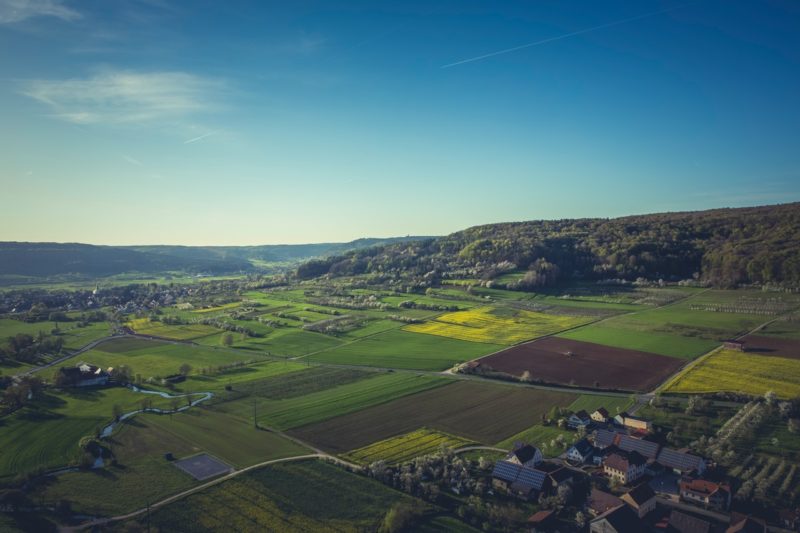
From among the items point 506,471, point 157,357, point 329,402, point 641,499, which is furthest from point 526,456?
point 157,357

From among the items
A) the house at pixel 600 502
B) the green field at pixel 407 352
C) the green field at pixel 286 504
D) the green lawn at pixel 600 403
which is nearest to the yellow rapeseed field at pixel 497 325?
the green field at pixel 407 352

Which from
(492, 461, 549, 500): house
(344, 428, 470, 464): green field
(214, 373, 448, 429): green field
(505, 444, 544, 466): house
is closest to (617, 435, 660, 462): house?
(505, 444, 544, 466): house

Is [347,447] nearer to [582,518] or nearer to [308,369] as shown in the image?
[582,518]

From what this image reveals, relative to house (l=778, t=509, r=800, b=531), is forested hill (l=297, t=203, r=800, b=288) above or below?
above

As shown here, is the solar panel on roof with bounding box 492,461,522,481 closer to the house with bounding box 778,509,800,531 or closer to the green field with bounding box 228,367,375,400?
the house with bounding box 778,509,800,531

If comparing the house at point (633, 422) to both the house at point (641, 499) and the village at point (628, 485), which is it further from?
the house at point (641, 499)

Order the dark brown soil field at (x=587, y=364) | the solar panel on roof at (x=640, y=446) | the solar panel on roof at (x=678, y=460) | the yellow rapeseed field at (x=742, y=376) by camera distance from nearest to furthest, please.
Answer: the solar panel on roof at (x=678, y=460) < the solar panel on roof at (x=640, y=446) < the yellow rapeseed field at (x=742, y=376) < the dark brown soil field at (x=587, y=364)

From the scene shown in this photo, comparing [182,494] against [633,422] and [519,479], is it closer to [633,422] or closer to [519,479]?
[519,479]
